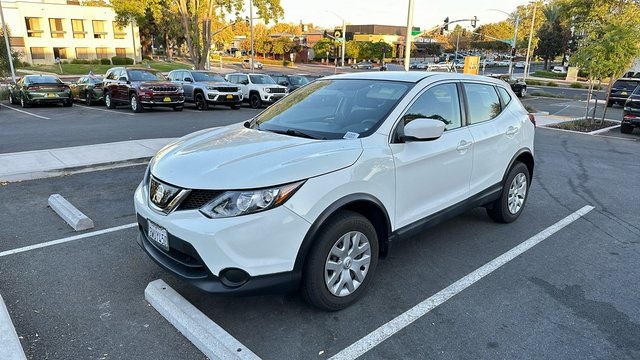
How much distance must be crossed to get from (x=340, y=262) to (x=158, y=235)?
1317 mm

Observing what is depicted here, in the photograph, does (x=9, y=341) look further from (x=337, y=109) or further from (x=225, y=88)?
(x=225, y=88)

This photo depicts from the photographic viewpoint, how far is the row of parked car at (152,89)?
661 inches

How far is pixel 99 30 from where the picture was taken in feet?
Result: 197

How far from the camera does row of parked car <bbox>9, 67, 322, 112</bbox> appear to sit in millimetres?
16795

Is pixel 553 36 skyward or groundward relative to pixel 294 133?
skyward

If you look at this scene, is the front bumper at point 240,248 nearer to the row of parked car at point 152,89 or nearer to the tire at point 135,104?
the row of parked car at point 152,89

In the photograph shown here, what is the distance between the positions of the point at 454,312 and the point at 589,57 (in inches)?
557

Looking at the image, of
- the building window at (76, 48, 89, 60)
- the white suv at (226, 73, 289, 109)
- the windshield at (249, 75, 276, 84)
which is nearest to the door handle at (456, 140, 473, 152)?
the white suv at (226, 73, 289, 109)

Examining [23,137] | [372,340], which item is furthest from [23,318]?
[23,137]

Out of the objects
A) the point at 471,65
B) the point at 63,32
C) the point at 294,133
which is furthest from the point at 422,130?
the point at 63,32

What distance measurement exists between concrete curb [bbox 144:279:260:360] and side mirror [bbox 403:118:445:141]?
1.97 meters

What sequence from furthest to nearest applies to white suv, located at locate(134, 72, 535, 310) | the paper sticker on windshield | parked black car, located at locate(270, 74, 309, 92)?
parked black car, located at locate(270, 74, 309, 92)
the paper sticker on windshield
white suv, located at locate(134, 72, 535, 310)

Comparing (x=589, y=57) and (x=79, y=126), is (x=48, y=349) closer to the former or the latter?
(x=79, y=126)

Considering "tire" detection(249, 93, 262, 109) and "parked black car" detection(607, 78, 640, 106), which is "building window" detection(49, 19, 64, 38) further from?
"parked black car" detection(607, 78, 640, 106)
